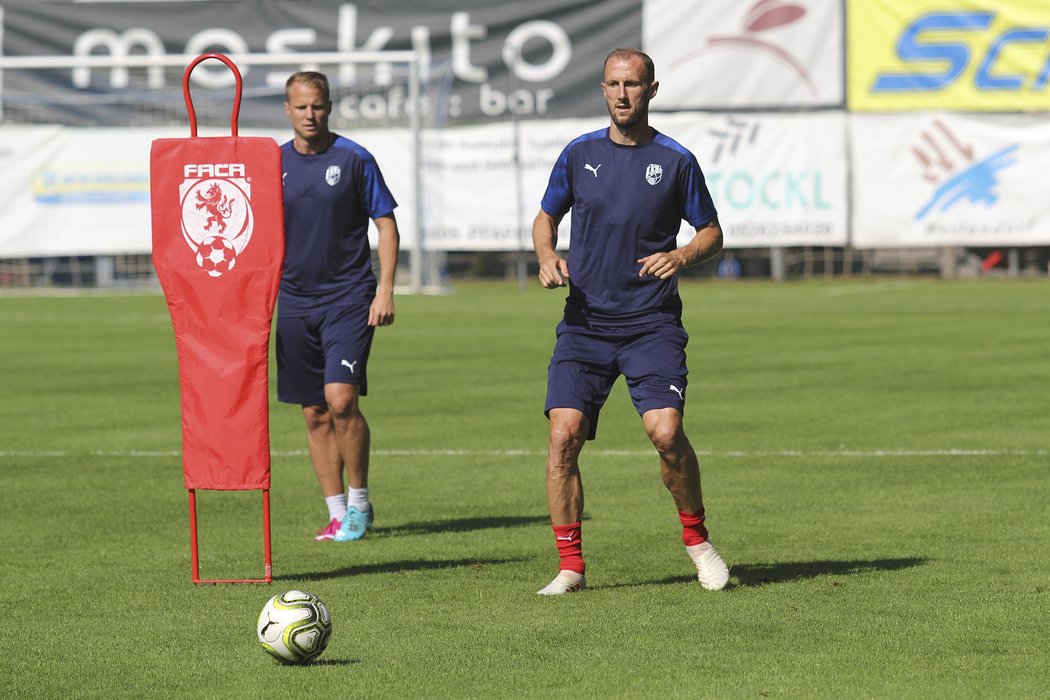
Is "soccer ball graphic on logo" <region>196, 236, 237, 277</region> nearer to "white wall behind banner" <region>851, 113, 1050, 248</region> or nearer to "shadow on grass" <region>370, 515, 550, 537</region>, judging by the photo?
"shadow on grass" <region>370, 515, 550, 537</region>

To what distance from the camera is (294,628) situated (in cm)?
631

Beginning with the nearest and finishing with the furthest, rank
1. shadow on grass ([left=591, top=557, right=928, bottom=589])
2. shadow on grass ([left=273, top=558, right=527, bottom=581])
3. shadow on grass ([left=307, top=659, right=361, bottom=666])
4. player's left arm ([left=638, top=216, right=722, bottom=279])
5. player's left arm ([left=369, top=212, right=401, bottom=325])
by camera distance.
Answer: shadow on grass ([left=307, top=659, right=361, bottom=666]) → player's left arm ([left=638, top=216, right=722, bottom=279]) → shadow on grass ([left=591, top=557, right=928, bottom=589]) → shadow on grass ([left=273, top=558, right=527, bottom=581]) → player's left arm ([left=369, top=212, right=401, bottom=325])

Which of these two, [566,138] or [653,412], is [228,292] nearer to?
[653,412]

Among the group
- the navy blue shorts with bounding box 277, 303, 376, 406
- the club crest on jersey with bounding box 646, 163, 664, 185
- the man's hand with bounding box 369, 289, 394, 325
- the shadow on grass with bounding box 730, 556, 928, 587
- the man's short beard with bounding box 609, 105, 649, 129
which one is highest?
the man's short beard with bounding box 609, 105, 649, 129

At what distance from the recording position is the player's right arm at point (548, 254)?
7.33 metres

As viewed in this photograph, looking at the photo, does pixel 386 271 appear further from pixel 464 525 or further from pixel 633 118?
pixel 633 118

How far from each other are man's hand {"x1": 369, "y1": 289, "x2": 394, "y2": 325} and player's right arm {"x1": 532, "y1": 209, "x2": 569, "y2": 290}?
131 cm

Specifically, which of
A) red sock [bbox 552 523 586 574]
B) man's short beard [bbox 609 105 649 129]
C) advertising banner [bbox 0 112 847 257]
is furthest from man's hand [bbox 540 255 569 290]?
advertising banner [bbox 0 112 847 257]

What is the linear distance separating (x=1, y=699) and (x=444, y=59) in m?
35.0

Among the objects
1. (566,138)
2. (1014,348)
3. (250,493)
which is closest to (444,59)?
(566,138)

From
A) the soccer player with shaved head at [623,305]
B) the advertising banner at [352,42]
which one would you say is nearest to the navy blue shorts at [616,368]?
the soccer player with shaved head at [623,305]

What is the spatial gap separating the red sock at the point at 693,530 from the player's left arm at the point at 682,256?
103cm

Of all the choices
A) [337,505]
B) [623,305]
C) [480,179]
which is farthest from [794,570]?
[480,179]

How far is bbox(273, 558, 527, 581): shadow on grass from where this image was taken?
26.7ft
